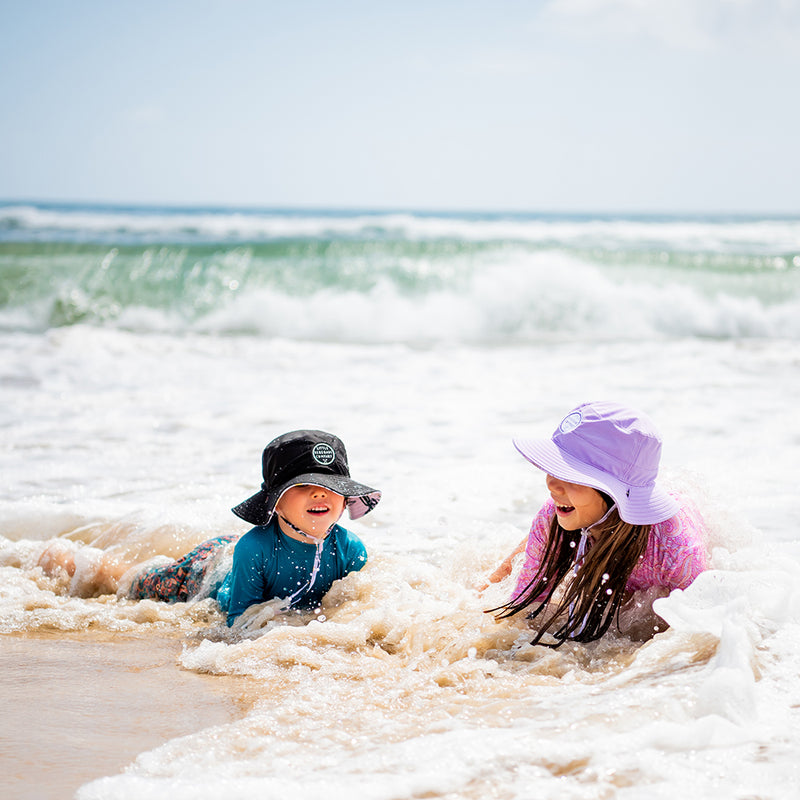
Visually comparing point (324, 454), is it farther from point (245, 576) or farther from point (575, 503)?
point (575, 503)

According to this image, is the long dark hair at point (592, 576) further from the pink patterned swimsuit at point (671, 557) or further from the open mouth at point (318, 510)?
the open mouth at point (318, 510)

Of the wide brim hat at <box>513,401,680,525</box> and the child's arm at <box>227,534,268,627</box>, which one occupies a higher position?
the wide brim hat at <box>513,401,680,525</box>

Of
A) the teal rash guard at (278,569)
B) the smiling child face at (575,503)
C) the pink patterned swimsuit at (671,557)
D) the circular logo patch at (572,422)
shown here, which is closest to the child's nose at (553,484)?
the smiling child face at (575,503)

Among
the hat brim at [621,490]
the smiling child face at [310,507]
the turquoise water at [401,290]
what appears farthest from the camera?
the turquoise water at [401,290]

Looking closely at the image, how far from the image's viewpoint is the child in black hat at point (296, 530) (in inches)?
133

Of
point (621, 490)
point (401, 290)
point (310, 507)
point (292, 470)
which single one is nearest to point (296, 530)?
point (310, 507)

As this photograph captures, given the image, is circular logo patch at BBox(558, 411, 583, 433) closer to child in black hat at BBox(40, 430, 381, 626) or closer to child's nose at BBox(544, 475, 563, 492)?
child's nose at BBox(544, 475, 563, 492)

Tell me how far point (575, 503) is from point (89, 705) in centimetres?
162

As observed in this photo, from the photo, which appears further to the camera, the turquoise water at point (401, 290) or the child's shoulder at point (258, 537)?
the turquoise water at point (401, 290)

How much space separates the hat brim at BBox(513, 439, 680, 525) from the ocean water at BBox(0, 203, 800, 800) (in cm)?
28

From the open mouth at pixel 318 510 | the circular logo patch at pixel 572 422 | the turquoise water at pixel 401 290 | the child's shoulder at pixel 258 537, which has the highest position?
the turquoise water at pixel 401 290

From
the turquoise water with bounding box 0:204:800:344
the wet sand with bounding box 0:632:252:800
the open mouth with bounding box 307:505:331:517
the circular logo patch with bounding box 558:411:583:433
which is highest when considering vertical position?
the turquoise water with bounding box 0:204:800:344

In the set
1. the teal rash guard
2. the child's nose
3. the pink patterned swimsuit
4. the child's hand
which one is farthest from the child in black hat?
the pink patterned swimsuit

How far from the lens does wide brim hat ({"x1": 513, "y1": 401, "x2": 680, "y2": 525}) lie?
2787 millimetres
